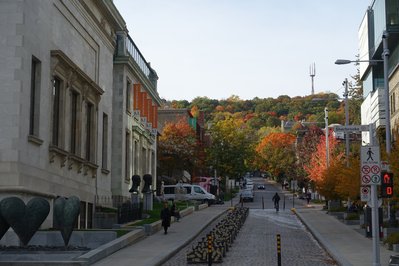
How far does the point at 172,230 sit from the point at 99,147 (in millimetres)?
8552

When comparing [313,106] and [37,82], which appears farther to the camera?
[313,106]

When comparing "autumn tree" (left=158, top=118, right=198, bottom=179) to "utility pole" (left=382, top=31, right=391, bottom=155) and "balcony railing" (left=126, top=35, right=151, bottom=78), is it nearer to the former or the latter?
"balcony railing" (left=126, top=35, right=151, bottom=78)

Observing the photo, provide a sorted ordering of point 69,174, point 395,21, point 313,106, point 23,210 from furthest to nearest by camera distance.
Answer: point 313,106, point 395,21, point 69,174, point 23,210

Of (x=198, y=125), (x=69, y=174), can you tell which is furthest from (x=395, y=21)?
(x=198, y=125)

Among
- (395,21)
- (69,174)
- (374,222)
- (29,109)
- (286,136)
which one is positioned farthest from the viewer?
(286,136)

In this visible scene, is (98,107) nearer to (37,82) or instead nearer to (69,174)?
(69,174)

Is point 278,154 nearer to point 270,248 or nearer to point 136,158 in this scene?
point 136,158

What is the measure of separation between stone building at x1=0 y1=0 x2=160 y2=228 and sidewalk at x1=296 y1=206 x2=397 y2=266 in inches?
488

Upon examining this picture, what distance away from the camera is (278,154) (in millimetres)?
126875

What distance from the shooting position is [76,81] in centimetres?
3734

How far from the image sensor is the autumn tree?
85875mm

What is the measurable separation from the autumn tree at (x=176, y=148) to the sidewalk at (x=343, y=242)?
38.7 meters

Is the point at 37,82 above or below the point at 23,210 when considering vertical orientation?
above

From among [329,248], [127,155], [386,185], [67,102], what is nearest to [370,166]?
[386,185]
